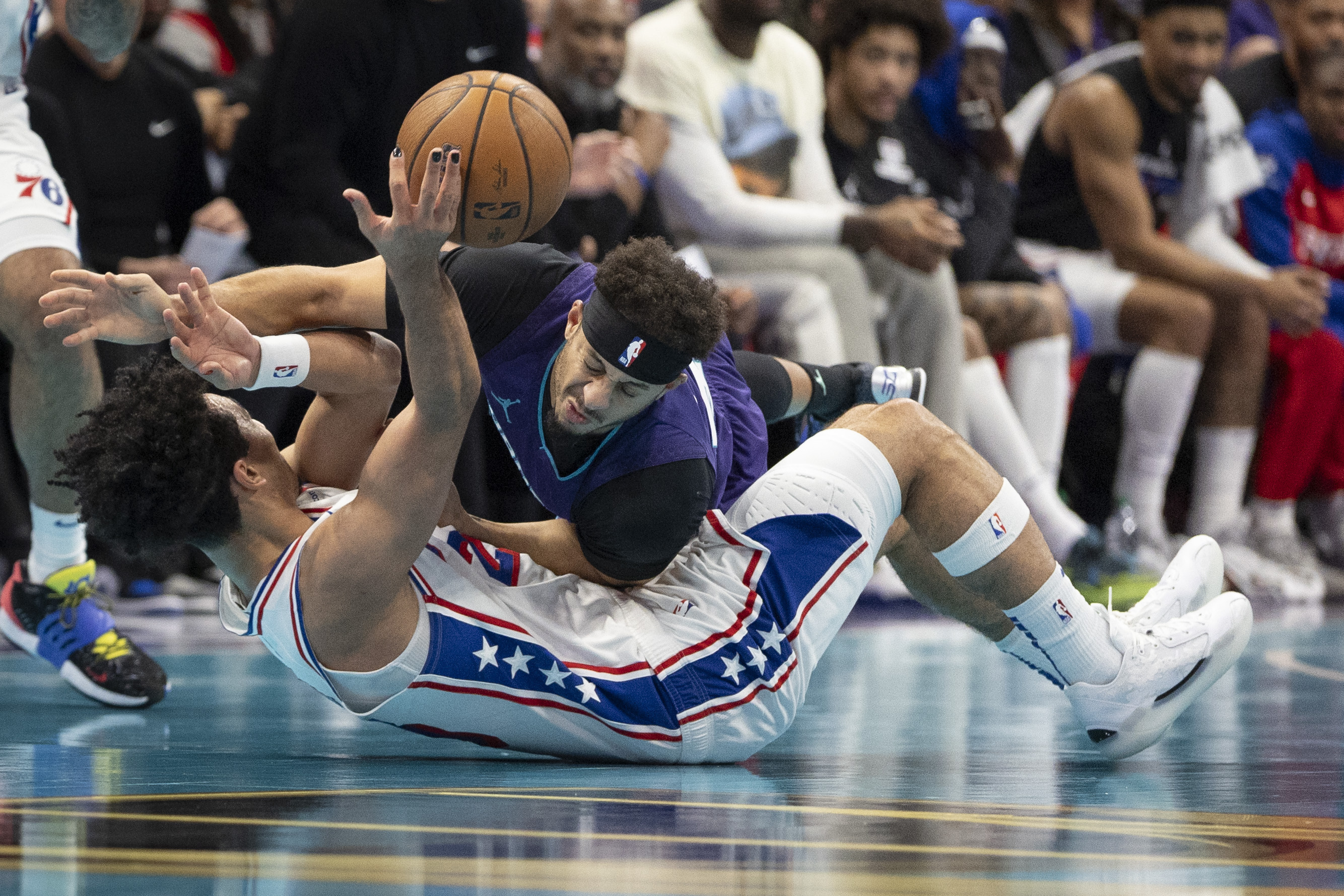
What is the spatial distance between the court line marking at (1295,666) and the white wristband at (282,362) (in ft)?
10.9

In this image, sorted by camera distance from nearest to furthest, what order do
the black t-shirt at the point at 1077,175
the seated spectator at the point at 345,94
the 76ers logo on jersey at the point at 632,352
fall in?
the 76ers logo on jersey at the point at 632,352, the seated spectator at the point at 345,94, the black t-shirt at the point at 1077,175

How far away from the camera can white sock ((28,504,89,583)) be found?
412cm

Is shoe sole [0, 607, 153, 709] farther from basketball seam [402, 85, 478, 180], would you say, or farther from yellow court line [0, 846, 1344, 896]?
yellow court line [0, 846, 1344, 896]

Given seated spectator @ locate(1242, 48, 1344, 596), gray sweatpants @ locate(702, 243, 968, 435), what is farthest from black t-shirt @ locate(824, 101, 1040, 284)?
seated spectator @ locate(1242, 48, 1344, 596)

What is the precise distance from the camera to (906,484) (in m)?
3.25

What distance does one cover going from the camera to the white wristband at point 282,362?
9.44 ft

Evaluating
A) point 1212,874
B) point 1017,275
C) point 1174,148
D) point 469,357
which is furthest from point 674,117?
point 1212,874

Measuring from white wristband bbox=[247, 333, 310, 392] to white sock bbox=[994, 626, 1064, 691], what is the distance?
1.52 meters

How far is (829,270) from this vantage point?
6664 millimetres

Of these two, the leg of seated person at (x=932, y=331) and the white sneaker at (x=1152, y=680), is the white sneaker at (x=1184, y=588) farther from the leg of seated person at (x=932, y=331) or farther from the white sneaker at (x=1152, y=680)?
the leg of seated person at (x=932, y=331)

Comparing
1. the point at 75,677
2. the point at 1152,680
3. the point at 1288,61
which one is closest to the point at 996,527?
the point at 1152,680

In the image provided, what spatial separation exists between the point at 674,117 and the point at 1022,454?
2058mm

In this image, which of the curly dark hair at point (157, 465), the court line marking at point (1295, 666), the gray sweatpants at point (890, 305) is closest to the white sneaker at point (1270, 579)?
the gray sweatpants at point (890, 305)

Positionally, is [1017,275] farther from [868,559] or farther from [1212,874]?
[1212,874]
